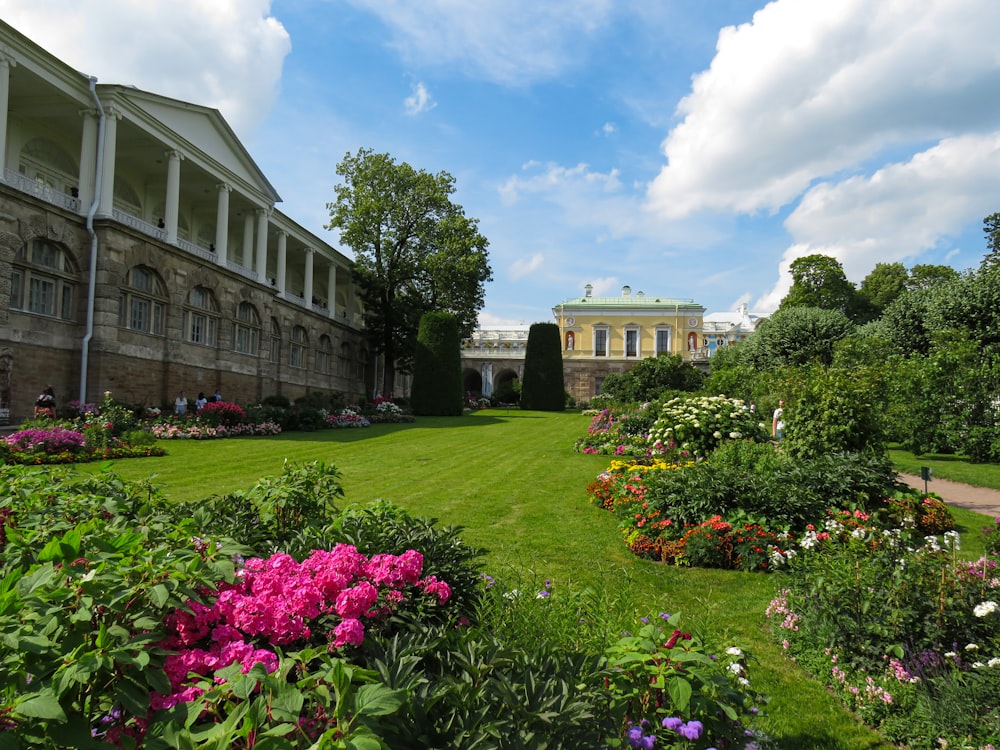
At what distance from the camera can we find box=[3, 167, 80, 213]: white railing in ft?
50.9

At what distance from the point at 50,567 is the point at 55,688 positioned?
461 millimetres

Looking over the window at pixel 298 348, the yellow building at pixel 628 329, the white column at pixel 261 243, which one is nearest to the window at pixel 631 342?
the yellow building at pixel 628 329

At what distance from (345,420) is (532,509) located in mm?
15634

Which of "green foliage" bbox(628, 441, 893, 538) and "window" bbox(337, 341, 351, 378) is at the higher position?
"window" bbox(337, 341, 351, 378)

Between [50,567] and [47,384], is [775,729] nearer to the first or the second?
[50,567]

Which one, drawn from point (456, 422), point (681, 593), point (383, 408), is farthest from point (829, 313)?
point (681, 593)

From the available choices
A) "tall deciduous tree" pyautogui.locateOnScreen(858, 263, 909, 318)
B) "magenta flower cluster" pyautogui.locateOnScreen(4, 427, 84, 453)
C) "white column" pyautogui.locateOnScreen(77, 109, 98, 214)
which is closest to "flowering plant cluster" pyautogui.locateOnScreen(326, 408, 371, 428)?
"white column" pyautogui.locateOnScreen(77, 109, 98, 214)

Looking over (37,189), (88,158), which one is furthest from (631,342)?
(37,189)

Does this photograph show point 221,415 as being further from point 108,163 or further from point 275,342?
point 275,342

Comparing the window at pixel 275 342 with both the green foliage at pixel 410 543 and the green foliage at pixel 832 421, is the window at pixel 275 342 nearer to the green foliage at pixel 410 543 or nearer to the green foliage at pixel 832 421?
the green foliage at pixel 832 421

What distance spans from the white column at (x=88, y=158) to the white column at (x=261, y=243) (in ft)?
28.9

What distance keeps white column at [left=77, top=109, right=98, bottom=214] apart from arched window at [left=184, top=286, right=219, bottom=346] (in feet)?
15.2

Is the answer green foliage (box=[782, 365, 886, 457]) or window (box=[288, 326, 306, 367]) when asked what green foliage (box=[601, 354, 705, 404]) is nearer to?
green foliage (box=[782, 365, 886, 457])

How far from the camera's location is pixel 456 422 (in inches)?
1013
